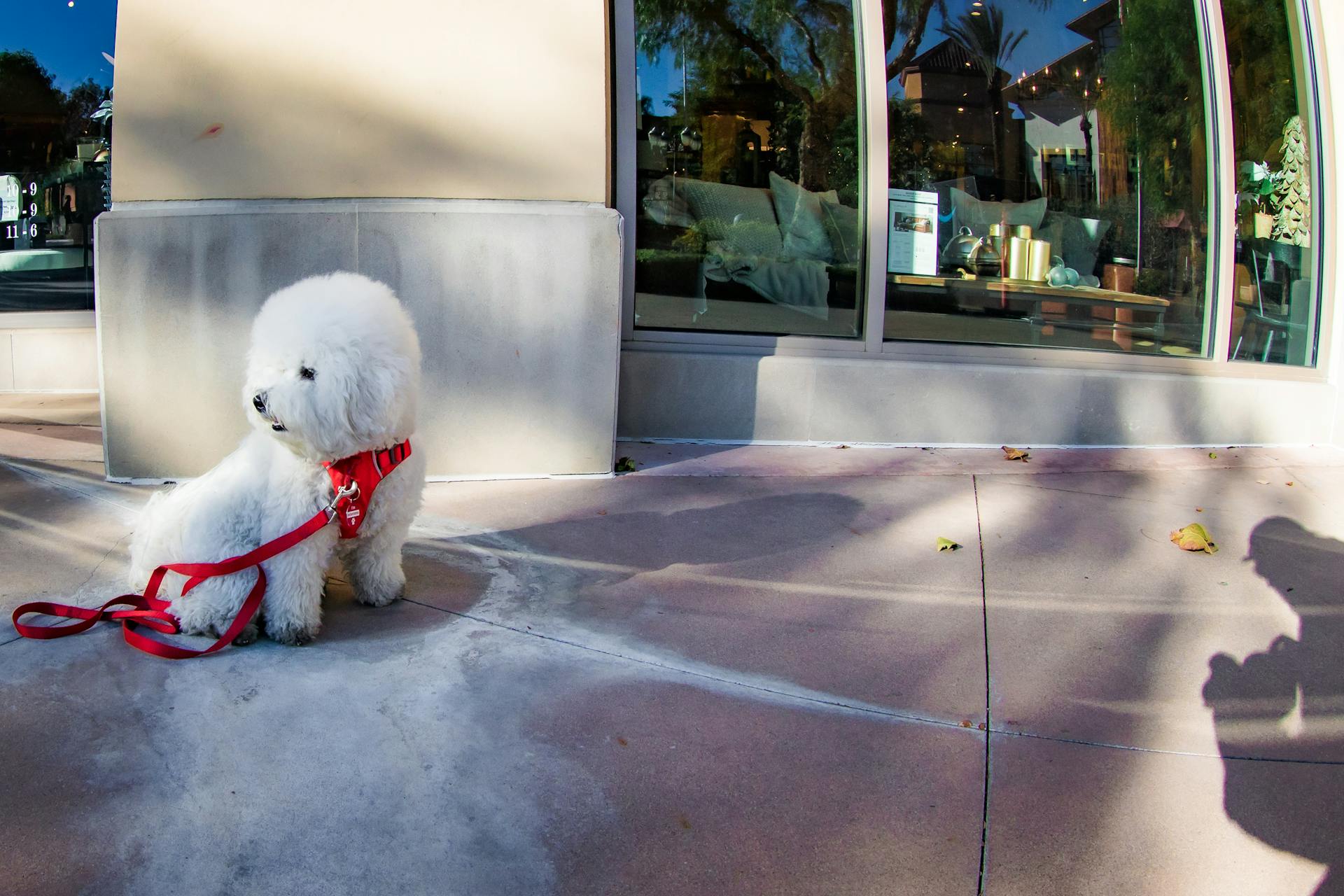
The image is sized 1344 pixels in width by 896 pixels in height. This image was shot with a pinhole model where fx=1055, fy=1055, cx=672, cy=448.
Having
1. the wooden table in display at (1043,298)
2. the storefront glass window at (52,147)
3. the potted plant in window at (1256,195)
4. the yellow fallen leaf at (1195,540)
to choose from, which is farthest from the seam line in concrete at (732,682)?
the storefront glass window at (52,147)

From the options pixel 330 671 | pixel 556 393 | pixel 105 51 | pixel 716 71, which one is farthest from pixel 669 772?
pixel 105 51

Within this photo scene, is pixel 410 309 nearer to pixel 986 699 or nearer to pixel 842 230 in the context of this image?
pixel 842 230

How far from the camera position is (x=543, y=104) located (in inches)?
203

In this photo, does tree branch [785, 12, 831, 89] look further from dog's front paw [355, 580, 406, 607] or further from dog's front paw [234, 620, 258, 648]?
dog's front paw [234, 620, 258, 648]

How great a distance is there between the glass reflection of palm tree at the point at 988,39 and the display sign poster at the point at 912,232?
0.72 meters

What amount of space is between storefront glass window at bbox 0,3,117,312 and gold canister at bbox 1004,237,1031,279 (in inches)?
237

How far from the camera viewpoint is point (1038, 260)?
6.57 m

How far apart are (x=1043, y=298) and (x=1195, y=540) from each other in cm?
236

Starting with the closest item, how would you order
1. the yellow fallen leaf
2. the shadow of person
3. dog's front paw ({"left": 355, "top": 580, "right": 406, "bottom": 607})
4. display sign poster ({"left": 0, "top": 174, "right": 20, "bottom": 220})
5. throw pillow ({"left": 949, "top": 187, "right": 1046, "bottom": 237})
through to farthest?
the shadow of person < dog's front paw ({"left": 355, "top": 580, "right": 406, "bottom": 607}) < the yellow fallen leaf < throw pillow ({"left": 949, "top": 187, "right": 1046, "bottom": 237}) < display sign poster ({"left": 0, "top": 174, "right": 20, "bottom": 220})

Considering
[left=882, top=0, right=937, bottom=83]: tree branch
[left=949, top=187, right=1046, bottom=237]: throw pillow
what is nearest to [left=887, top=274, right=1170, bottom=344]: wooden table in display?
[left=949, top=187, right=1046, bottom=237]: throw pillow

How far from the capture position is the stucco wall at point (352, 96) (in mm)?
4992

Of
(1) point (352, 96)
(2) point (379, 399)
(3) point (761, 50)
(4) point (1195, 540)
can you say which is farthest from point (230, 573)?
(3) point (761, 50)

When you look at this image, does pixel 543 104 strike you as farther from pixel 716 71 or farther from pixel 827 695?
pixel 827 695

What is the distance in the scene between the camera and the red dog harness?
10.7ft
